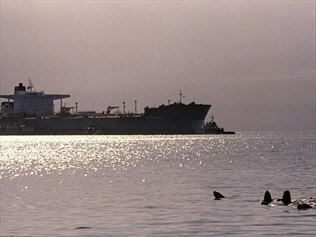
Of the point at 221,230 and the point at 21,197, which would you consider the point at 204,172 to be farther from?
the point at 221,230

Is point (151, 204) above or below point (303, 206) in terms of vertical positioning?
below

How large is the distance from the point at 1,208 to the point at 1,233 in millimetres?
10399

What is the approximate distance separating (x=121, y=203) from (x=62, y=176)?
2789 cm

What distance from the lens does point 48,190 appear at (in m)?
54.1

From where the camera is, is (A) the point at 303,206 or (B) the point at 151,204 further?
(B) the point at 151,204

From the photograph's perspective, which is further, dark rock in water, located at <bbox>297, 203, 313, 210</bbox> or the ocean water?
dark rock in water, located at <bbox>297, 203, 313, 210</bbox>

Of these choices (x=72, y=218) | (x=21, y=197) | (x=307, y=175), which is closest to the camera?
(x=72, y=218)

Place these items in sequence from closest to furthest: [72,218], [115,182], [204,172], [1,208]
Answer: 1. [72,218]
2. [1,208]
3. [115,182]
4. [204,172]

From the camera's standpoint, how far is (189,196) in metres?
48.8

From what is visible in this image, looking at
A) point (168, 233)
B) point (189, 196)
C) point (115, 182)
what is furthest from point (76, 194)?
point (168, 233)

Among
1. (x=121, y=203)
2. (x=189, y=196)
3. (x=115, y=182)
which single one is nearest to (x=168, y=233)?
(x=121, y=203)

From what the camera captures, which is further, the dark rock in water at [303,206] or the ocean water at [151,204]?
the dark rock in water at [303,206]

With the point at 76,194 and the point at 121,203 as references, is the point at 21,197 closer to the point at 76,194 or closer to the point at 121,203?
the point at 76,194

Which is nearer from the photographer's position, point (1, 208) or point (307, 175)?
point (1, 208)
